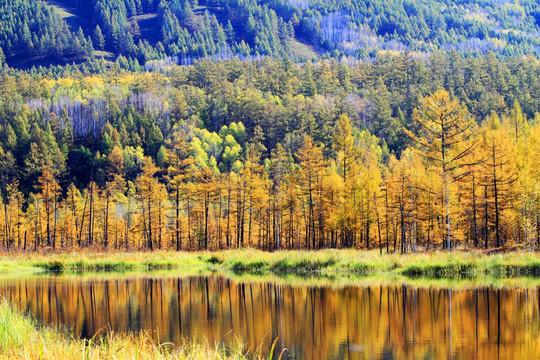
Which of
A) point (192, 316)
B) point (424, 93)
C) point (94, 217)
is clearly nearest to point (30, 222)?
point (94, 217)

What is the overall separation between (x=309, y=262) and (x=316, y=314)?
1863 cm

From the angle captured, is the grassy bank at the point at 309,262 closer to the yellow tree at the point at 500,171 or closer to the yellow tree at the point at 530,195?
the yellow tree at the point at 530,195

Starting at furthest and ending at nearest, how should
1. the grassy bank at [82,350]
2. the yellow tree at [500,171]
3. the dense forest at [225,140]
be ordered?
the dense forest at [225,140] → the yellow tree at [500,171] → the grassy bank at [82,350]

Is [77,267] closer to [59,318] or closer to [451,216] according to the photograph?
[59,318]

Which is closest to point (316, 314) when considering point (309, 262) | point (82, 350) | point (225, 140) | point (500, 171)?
point (82, 350)

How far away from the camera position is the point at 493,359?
48.4ft

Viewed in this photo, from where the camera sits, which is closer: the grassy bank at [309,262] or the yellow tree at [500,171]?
the grassy bank at [309,262]

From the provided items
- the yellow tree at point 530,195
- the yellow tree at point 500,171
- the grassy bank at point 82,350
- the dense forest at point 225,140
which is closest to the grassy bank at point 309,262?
the yellow tree at point 530,195

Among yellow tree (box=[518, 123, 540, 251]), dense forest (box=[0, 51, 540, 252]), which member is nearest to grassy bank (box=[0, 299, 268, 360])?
yellow tree (box=[518, 123, 540, 251])

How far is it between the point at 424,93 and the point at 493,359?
166182mm

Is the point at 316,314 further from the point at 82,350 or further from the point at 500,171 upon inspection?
the point at 500,171

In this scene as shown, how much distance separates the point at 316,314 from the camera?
74.8 ft

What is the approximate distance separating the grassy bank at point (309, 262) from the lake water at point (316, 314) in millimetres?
5345

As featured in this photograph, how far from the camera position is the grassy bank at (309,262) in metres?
33.8
